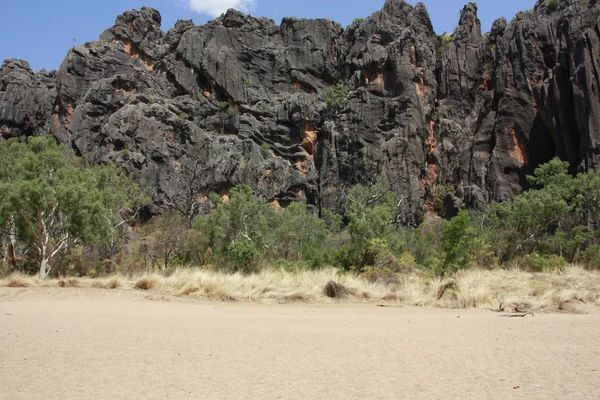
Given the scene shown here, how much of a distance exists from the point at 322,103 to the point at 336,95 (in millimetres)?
2340

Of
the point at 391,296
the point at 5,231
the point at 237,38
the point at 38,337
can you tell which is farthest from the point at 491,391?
→ the point at 237,38

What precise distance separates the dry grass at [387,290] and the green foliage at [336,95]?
52.1 m

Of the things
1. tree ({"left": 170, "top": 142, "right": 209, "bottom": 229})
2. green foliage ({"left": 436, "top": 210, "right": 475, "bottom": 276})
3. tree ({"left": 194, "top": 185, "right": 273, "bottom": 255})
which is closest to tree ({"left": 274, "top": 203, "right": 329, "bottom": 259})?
tree ({"left": 194, "top": 185, "right": 273, "bottom": 255})

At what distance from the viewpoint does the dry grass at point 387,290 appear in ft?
28.1

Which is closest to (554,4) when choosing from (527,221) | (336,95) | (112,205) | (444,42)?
(444,42)

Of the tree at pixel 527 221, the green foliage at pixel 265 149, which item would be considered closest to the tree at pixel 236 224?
the tree at pixel 527 221

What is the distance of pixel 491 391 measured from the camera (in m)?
3.12

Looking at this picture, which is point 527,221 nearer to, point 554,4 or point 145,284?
point 145,284

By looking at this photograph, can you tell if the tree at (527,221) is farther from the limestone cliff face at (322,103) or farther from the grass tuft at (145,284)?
the limestone cliff face at (322,103)

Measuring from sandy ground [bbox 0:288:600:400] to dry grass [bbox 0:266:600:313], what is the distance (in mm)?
2238

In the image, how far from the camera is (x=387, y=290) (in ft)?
35.4

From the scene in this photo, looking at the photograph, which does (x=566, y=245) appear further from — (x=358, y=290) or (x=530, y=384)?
Result: (x=530, y=384)

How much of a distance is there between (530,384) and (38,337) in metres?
4.79

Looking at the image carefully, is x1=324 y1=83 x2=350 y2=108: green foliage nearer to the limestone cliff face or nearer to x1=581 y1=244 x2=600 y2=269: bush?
the limestone cliff face
